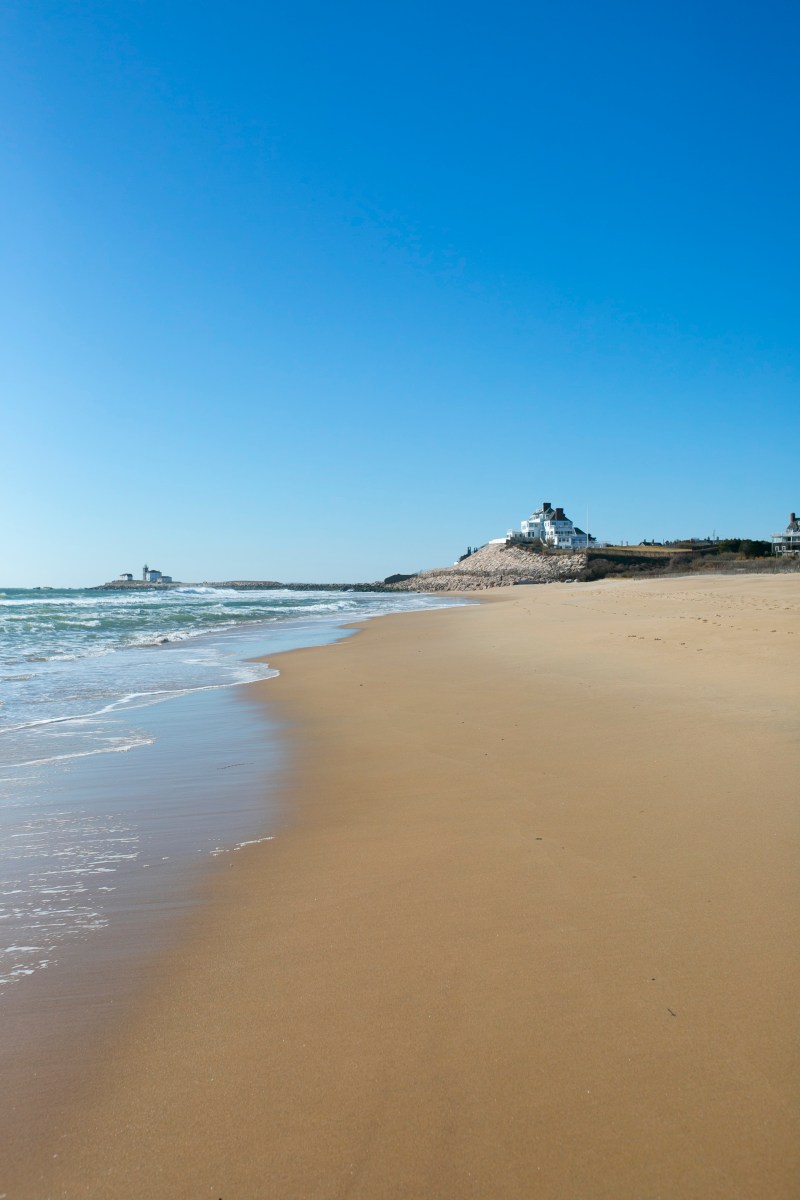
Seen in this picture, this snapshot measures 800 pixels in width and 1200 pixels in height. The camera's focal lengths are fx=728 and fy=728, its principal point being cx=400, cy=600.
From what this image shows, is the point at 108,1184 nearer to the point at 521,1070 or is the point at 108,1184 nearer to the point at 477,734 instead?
the point at 521,1070

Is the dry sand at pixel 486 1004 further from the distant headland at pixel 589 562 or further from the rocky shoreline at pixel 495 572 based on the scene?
the rocky shoreline at pixel 495 572

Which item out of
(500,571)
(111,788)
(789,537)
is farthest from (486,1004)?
(789,537)

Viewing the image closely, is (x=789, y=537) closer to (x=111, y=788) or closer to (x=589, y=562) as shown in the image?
(x=589, y=562)

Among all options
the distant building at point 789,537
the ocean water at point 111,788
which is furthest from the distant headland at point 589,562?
the ocean water at point 111,788

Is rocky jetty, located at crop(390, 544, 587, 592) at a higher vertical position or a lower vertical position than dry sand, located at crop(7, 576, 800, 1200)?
higher

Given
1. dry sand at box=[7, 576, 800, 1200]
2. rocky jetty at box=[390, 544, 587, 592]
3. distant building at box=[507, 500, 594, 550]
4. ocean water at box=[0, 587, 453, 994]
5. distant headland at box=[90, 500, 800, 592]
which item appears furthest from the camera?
distant building at box=[507, 500, 594, 550]

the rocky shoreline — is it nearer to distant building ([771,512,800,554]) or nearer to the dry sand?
distant building ([771,512,800,554])

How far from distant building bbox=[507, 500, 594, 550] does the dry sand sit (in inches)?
3917

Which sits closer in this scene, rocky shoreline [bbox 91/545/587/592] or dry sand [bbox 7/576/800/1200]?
dry sand [bbox 7/576/800/1200]

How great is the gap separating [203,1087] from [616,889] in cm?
191

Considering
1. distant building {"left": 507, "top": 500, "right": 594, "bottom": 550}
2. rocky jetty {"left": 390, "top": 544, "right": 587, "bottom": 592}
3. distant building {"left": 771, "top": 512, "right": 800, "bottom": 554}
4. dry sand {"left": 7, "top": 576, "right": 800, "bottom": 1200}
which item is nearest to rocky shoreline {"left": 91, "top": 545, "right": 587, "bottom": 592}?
rocky jetty {"left": 390, "top": 544, "right": 587, "bottom": 592}

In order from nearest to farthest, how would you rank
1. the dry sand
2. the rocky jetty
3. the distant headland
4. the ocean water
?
the dry sand → the ocean water → the distant headland → the rocky jetty

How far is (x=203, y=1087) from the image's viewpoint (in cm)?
211

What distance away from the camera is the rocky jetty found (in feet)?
230
